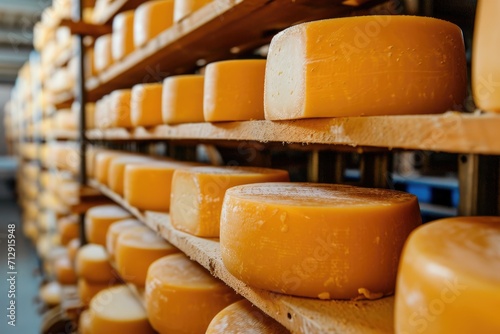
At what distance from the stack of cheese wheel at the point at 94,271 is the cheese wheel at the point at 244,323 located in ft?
4.98

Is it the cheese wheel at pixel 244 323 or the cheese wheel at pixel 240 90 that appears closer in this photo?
the cheese wheel at pixel 244 323

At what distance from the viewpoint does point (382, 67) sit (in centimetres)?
77

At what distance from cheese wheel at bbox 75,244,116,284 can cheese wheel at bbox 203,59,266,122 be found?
159 centimetres

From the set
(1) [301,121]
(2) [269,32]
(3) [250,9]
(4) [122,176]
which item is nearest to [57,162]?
(4) [122,176]

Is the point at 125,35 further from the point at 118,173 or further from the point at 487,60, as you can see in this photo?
the point at 487,60

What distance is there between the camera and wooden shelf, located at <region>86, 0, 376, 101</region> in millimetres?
1249

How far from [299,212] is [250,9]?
613mm

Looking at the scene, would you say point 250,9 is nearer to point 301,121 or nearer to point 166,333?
point 301,121

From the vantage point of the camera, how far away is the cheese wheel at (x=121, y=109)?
2.16 meters

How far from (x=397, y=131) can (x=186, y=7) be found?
40.3 inches

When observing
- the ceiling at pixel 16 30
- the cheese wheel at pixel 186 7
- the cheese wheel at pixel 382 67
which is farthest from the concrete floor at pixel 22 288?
the cheese wheel at pixel 382 67

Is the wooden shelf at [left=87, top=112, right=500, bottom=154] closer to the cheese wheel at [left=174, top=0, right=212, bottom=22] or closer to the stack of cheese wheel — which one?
the cheese wheel at [left=174, top=0, right=212, bottom=22]

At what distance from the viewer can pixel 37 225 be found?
581 cm

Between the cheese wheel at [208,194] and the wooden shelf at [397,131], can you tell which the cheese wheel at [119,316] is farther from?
the wooden shelf at [397,131]
